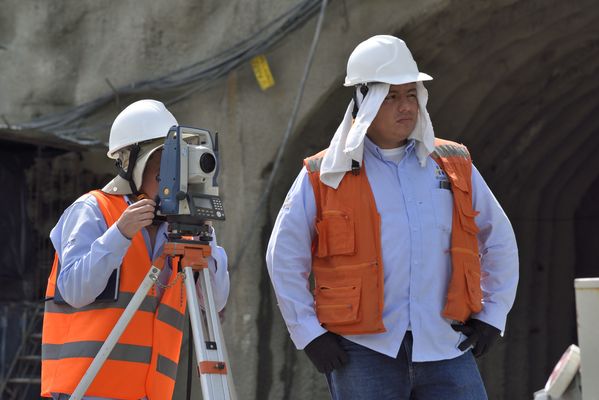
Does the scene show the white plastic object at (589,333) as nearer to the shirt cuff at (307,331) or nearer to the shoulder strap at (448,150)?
the shoulder strap at (448,150)

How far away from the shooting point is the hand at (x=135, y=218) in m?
3.44

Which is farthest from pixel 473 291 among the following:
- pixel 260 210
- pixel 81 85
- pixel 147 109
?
pixel 81 85

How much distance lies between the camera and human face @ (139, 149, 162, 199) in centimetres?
374

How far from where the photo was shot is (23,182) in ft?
26.0

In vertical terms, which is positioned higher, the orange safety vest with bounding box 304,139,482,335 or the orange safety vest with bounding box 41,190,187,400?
the orange safety vest with bounding box 304,139,482,335

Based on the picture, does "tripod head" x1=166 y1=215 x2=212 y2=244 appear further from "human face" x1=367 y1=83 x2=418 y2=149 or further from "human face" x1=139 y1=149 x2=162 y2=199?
"human face" x1=367 y1=83 x2=418 y2=149

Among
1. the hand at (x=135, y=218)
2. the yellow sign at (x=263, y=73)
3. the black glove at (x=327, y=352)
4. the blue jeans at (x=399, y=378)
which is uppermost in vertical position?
the yellow sign at (x=263, y=73)

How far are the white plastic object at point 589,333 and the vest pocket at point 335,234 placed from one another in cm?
83

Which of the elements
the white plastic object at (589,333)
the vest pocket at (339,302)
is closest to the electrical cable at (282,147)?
the white plastic object at (589,333)

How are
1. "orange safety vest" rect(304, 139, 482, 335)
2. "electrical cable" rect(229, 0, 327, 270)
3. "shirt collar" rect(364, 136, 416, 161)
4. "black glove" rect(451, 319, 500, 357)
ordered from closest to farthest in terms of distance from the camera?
"orange safety vest" rect(304, 139, 482, 335) < "black glove" rect(451, 319, 500, 357) < "shirt collar" rect(364, 136, 416, 161) < "electrical cable" rect(229, 0, 327, 270)

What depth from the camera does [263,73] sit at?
23.2 ft

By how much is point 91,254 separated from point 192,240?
310 millimetres

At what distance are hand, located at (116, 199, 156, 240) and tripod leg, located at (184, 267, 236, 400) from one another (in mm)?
194

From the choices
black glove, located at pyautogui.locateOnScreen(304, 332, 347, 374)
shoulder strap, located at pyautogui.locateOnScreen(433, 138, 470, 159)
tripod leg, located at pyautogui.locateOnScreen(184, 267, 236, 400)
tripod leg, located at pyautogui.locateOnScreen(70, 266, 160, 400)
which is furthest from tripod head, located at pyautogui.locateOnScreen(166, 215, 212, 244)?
shoulder strap, located at pyautogui.locateOnScreen(433, 138, 470, 159)
